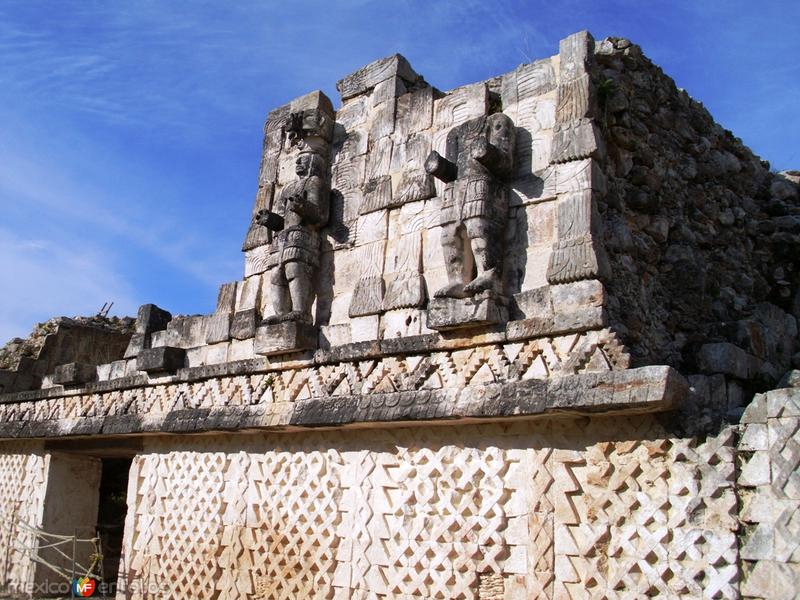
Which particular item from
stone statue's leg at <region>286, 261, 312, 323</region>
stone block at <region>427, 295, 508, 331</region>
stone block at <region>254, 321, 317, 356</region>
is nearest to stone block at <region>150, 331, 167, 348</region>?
stone block at <region>254, 321, 317, 356</region>

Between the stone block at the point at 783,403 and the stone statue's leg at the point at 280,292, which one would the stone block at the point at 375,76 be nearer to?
the stone statue's leg at the point at 280,292

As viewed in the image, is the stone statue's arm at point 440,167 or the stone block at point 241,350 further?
the stone block at point 241,350

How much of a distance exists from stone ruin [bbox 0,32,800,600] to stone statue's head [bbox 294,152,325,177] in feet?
0.11

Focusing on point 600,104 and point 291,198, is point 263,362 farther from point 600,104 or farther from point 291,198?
point 600,104

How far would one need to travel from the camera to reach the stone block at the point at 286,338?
7.08m

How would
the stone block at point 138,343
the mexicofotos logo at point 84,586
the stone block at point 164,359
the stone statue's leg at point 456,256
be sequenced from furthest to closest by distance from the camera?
1. the stone block at point 138,343
2. the mexicofotos logo at point 84,586
3. the stone block at point 164,359
4. the stone statue's leg at point 456,256

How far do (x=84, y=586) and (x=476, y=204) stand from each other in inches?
251

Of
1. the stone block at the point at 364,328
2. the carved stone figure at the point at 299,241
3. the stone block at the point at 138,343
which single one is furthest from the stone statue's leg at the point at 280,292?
the stone block at the point at 138,343

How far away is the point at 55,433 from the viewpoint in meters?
9.62

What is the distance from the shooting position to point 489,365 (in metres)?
5.75

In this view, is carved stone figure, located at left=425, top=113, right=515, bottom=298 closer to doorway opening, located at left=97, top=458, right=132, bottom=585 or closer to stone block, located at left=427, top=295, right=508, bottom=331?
stone block, located at left=427, top=295, right=508, bottom=331

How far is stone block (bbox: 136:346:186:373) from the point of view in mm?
8492

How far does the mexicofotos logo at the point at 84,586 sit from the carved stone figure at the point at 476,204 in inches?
227

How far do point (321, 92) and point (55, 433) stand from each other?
5109 millimetres
